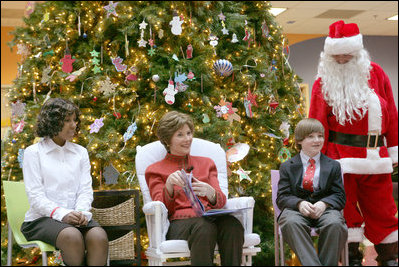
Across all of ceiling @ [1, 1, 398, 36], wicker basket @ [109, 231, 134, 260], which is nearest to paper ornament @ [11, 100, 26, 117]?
wicker basket @ [109, 231, 134, 260]

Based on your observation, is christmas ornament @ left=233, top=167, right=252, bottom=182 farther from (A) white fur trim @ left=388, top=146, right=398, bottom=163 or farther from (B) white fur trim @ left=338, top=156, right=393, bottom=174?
(A) white fur trim @ left=388, top=146, right=398, bottom=163

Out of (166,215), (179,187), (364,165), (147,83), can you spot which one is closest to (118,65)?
(147,83)

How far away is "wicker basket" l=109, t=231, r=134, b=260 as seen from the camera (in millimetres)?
3717

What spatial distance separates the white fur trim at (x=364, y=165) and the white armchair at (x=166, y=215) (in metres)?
0.79

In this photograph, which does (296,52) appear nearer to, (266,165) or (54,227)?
(266,165)

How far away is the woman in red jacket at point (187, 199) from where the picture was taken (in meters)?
2.80

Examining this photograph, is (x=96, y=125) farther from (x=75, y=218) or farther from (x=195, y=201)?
(x=195, y=201)

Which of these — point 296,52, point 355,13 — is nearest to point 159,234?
point 355,13

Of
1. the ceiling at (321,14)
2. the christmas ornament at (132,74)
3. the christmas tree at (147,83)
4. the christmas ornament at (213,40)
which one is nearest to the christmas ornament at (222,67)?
the christmas tree at (147,83)

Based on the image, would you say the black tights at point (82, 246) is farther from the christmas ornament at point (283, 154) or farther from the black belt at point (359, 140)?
the christmas ornament at point (283, 154)

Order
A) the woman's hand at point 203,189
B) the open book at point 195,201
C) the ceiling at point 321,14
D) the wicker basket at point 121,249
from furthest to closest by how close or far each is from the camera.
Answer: the ceiling at point 321,14, the wicker basket at point 121,249, the woman's hand at point 203,189, the open book at point 195,201

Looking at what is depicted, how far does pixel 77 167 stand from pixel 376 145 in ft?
6.46

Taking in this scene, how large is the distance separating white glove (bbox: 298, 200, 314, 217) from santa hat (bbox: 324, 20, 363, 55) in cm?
111

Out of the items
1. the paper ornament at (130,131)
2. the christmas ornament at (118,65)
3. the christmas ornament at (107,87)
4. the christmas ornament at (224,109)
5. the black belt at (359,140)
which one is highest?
the christmas ornament at (118,65)
